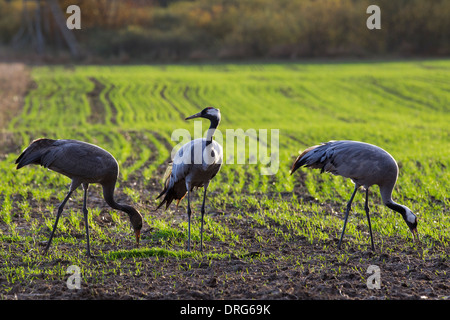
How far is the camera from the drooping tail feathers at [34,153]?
807cm

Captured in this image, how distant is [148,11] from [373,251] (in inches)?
2335

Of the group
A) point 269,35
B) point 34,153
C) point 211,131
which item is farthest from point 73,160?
point 269,35

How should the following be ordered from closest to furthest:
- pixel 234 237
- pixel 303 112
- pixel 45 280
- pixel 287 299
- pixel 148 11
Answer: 1. pixel 287 299
2. pixel 45 280
3. pixel 234 237
4. pixel 303 112
5. pixel 148 11

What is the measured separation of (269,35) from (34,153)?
1946 inches

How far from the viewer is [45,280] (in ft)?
23.1

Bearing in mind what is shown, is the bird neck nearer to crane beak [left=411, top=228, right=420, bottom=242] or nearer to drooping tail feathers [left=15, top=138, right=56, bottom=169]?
drooping tail feathers [left=15, top=138, right=56, bottom=169]

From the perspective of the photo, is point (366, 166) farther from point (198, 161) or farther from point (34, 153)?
point (34, 153)

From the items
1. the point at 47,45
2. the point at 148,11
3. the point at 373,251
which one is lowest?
the point at 373,251

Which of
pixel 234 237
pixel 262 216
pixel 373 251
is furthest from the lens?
pixel 262 216

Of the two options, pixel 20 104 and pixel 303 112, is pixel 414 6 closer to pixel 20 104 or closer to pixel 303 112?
pixel 303 112

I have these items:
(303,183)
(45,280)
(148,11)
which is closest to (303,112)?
(303,183)

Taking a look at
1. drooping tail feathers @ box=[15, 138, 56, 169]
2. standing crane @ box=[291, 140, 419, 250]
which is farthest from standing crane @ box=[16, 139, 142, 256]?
standing crane @ box=[291, 140, 419, 250]

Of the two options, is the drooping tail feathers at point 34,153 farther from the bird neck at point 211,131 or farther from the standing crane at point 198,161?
the bird neck at point 211,131

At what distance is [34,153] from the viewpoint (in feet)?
26.7
